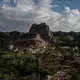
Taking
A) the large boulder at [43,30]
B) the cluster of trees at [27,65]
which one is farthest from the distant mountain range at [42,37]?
the cluster of trees at [27,65]

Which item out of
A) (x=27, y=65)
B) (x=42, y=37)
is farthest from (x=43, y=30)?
(x=27, y=65)

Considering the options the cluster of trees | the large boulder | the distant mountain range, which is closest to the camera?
the cluster of trees

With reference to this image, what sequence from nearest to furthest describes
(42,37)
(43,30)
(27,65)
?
(27,65) < (42,37) < (43,30)

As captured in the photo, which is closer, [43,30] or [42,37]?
[42,37]

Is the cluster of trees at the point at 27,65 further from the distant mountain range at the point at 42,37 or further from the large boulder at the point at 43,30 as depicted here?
the large boulder at the point at 43,30

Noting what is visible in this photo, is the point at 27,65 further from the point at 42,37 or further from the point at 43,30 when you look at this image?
the point at 43,30

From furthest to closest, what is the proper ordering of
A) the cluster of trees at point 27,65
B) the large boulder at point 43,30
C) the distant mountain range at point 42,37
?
1. the large boulder at point 43,30
2. the distant mountain range at point 42,37
3. the cluster of trees at point 27,65

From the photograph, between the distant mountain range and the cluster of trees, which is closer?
the cluster of trees

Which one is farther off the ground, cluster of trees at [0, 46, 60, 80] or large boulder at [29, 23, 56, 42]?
large boulder at [29, 23, 56, 42]

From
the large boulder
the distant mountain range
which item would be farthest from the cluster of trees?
the large boulder

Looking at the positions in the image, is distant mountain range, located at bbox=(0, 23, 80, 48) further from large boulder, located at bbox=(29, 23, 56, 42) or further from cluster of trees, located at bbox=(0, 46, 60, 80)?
cluster of trees, located at bbox=(0, 46, 60, 80)

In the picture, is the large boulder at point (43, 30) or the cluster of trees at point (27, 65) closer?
the cluster of trees at point (27, 65)

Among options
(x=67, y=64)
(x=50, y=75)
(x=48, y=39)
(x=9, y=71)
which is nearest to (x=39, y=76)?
(x=50, y=75)

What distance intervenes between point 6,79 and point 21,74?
4716 mm
